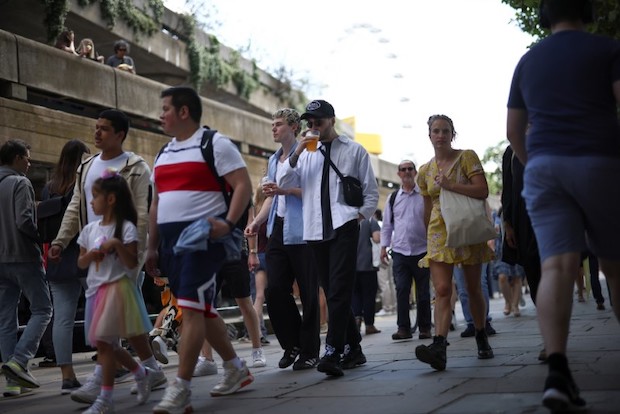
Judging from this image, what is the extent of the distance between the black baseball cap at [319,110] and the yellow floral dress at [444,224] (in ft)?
2.91

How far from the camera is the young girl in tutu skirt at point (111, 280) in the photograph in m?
5.88

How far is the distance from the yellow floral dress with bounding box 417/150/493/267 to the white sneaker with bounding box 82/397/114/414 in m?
2.89

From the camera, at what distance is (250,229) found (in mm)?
9141

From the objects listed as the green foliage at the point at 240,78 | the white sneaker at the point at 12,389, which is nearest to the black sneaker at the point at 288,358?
the white sneaker at the point at 12,389

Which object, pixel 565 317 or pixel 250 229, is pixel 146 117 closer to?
pixel 250 229

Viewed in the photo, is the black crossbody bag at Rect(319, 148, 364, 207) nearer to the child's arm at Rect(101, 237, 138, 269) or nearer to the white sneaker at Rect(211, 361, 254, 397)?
the white sneaker at Rect(211, 361, 254, 397)

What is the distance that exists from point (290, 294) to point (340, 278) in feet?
2.90

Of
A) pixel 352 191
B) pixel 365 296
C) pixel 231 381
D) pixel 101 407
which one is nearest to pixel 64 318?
pixel 231 381

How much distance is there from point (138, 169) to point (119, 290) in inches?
47.2

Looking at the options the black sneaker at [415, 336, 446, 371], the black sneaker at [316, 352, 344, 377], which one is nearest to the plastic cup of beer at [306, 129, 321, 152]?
the black sneaker at [316, 352, 344, 377]

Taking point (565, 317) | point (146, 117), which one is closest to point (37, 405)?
point (565, 317)

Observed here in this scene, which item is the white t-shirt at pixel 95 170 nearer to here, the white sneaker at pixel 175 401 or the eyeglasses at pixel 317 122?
the eyeglasses at pixel 317 122

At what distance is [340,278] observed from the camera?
291 inches

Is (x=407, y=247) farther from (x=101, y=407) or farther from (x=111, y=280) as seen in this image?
(x=101, y=407)
